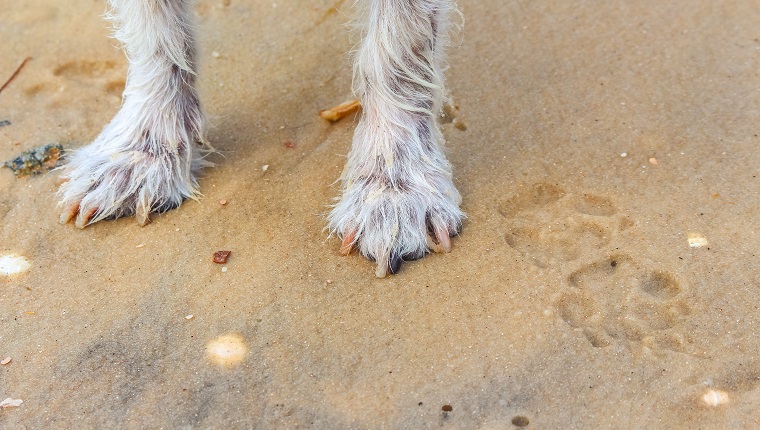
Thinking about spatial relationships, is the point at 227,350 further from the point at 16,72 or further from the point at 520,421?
the point at 16,72

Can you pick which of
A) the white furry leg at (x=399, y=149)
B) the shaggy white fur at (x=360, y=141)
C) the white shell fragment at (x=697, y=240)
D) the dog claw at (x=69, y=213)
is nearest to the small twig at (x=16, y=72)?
the shaggy white fur at (x=360, y=141)

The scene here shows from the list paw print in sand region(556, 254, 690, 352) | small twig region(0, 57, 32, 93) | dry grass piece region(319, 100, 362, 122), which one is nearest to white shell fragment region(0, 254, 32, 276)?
small twig region(0, 57, 32, 93)

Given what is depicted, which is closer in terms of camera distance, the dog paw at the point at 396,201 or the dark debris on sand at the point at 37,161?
the dog paw at the point at 396,201

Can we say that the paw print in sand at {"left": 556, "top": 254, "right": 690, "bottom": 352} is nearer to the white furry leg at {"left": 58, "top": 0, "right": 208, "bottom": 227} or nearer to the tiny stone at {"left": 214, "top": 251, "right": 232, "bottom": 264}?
the tiny stone at {"left": 214, "top": 251, "right": 232, "bottom": 264}

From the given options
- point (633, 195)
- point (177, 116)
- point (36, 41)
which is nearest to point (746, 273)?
point (633, 195)

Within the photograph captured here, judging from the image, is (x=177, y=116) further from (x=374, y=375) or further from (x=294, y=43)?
(x=374, y=375)

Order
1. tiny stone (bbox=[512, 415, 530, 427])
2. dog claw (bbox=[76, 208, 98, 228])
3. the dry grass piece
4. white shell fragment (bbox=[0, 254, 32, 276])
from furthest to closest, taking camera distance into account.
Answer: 1. the dry grass piece
2. dog claw (bbox=[76, 208, 98, 228])
3. white shell fragment (bbox=[0, 254, 32, 276])
4. tiny stone (bbox=[512, 415, 530, 427])

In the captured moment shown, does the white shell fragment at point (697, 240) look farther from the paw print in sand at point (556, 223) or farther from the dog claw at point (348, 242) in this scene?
the dog claw at point (348, 242)

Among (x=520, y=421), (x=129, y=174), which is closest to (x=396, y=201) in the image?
(x=520, y=421)
